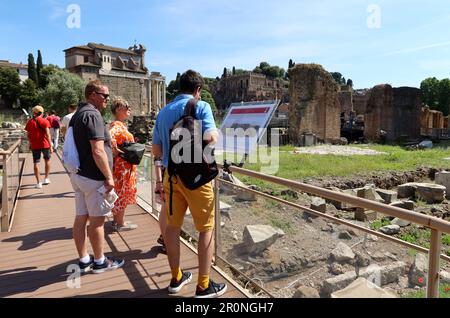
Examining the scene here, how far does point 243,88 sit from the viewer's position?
101 meters

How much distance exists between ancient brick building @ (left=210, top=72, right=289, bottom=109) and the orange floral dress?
3485 inches

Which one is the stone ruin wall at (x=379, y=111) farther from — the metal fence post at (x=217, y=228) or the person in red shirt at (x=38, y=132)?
the metal fence post at (x=217, y=228)

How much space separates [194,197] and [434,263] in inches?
68.2

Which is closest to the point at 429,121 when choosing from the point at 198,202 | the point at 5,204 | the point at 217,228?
the point at 217,228

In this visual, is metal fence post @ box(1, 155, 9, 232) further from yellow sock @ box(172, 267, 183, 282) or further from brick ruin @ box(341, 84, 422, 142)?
brick ruin @ box(341, 84, 422, 142)

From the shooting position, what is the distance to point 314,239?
2.95 m

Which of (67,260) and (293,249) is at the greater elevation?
(293,249)

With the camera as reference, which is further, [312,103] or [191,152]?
[312,103]

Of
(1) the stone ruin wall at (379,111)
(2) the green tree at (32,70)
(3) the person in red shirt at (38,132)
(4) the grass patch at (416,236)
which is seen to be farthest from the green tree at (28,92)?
(4) the grass patch at (416,236)

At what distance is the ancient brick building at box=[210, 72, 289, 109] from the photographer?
9750cm

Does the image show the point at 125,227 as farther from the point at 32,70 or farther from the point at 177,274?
the point at 32,70
